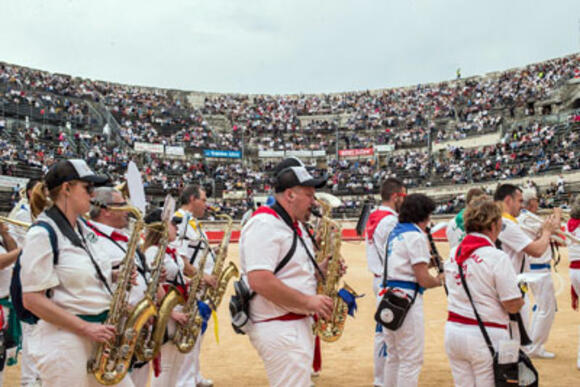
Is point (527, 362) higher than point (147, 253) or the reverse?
the reverse

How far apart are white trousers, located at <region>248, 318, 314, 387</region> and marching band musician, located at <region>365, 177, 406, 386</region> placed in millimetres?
2630

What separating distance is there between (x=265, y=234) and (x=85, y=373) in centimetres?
148

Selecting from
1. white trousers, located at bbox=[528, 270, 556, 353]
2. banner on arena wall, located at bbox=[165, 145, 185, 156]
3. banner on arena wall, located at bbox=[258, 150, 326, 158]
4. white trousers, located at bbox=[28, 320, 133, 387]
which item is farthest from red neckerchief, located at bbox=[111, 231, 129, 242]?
banner on arena wall, located at bbox=[258, 150, 326, 158]

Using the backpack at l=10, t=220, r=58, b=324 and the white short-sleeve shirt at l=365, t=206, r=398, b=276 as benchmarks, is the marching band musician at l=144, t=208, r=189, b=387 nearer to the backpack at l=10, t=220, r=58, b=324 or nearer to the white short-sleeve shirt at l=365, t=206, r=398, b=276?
the backpack at l=10, t=220, r=58, b=324

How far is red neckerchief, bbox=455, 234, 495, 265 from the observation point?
4113mm

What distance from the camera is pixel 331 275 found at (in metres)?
4.73

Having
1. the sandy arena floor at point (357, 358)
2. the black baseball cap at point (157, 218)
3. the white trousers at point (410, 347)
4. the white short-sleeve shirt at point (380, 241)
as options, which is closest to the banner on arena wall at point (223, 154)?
the sandy arena floor at point (357, 358)

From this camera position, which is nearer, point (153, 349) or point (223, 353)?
point (153, 349)

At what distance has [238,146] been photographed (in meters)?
52.7

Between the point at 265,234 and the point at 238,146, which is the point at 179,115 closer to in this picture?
the point at 238,146

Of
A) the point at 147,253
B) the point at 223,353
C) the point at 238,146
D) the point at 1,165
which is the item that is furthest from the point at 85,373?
the point at 238,146

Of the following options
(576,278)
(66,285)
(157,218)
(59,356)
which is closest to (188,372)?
(157,218)

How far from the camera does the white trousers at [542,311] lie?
7617mm

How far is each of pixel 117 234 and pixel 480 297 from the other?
2.98m
